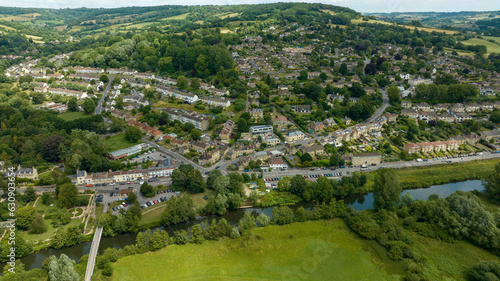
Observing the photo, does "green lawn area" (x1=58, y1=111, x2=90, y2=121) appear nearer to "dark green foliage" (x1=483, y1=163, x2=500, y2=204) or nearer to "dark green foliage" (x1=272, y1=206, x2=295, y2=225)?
"dark green foliage" (x1=272, y1=206, x2=295, y2=225)

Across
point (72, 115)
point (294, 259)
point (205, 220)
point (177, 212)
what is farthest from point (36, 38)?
point (294, 259)

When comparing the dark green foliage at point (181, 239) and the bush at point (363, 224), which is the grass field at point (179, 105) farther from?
the bush at point (363, 224)

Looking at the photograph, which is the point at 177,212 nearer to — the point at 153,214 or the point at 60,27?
the point at 153,214

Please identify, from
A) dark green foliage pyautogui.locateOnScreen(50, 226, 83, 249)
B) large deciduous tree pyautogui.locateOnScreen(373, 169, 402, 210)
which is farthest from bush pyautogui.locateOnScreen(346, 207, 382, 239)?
dark green foliage pyautogui.locateOnScreen(50, 226, 83, 249)

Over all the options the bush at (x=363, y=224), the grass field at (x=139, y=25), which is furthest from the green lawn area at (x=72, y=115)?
the grass field at (x=139, y=25)

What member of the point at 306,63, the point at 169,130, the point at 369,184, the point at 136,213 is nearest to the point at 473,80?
the point at 306,63

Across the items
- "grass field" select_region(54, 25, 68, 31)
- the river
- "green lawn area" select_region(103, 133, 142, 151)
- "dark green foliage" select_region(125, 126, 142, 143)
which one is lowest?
the river
